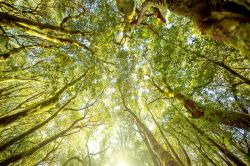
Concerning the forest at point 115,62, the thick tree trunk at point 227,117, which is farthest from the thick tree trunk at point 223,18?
the thick tree trunk at point 227,117

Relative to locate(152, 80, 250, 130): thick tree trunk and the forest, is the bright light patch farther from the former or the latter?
locate(152, 80, 250, 130): thick tree trunk

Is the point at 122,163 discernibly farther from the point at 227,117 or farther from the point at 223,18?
the point at 223,18

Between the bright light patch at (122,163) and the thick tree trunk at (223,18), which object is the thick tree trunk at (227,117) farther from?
the bright light patch at (122,163)

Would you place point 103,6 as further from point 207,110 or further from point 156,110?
point 156,110

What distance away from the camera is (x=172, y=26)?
9898mm

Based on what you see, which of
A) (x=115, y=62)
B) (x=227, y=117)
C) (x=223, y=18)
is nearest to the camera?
(x=223, y=18)

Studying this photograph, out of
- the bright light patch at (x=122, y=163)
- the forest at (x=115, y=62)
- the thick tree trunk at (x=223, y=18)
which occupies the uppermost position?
the bright light patch at (x=122, y=163)

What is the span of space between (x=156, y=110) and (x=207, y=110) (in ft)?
33.0

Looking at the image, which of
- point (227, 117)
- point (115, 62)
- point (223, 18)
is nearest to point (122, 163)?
point (115, 62)

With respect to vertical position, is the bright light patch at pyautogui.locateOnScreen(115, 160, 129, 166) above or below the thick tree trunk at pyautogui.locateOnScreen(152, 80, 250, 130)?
above

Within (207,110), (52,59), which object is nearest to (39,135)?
(52,59)

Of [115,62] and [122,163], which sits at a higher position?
[122,163]

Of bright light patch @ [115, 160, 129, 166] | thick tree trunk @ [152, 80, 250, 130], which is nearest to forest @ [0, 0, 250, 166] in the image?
thick tree trunk @ [152, 80, 250, 130]

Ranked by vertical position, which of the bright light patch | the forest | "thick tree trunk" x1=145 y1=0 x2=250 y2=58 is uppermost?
the bright light patch
